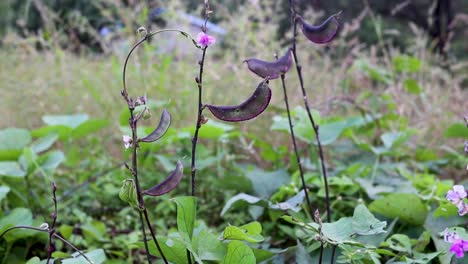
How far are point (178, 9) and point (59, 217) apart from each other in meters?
1.70

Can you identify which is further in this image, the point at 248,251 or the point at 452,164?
the point at 452,164

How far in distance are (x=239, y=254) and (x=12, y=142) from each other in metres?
1.05

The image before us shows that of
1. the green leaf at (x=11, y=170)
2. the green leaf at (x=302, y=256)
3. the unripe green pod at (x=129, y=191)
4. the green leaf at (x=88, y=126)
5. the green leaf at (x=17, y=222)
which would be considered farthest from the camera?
the green leaf at (x=88, y=126)

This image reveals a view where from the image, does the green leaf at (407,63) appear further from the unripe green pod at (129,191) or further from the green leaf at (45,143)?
the unripe green pod at (129,191)

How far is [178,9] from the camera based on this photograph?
299 cm

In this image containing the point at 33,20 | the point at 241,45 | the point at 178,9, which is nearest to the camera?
the point at 241,45

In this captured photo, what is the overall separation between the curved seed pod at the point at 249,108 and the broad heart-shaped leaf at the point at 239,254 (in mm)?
233

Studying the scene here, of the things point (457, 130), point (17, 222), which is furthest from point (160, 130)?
point (457, 130)

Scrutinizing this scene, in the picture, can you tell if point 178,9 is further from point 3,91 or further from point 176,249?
point 176,249

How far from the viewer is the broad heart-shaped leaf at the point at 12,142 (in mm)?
1646

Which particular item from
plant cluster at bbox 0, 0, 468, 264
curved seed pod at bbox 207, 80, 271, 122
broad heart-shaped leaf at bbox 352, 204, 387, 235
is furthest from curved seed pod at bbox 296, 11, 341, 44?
broad heart-shaped leaf at bbox 352, 204, 387, 235

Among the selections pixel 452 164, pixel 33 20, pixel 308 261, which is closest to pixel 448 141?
pixel 452 164

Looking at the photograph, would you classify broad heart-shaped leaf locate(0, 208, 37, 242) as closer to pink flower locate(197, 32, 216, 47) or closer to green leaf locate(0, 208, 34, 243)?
green leaf locate(0, 208, 34, 243)

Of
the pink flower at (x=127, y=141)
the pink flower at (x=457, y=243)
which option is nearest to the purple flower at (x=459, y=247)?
the pink flower at (x=457, y=243)
